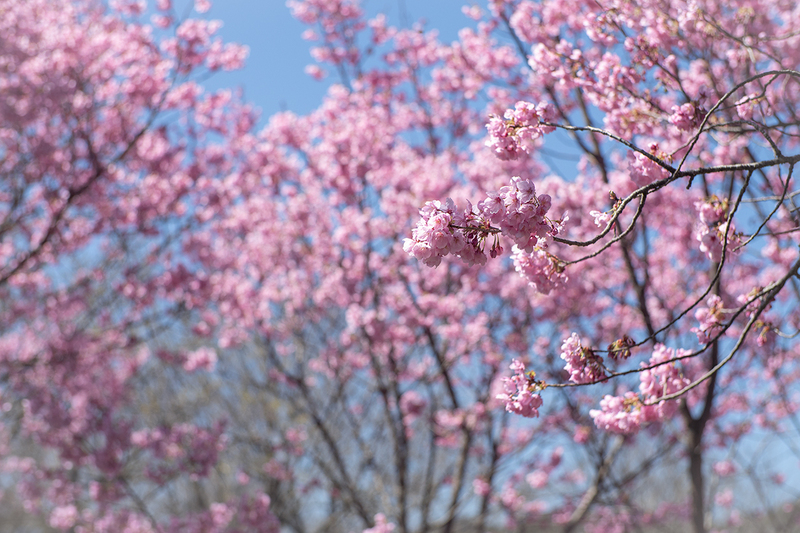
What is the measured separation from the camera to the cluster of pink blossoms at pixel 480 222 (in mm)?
2268

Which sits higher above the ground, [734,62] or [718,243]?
[734,62]

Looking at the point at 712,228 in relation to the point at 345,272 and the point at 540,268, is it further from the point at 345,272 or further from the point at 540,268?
the point at 345,272

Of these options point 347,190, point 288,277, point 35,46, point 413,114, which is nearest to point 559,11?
point 347,190

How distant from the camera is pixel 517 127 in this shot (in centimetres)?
283

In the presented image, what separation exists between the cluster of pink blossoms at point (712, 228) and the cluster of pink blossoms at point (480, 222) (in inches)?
39.9

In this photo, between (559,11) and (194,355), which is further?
(194,355)

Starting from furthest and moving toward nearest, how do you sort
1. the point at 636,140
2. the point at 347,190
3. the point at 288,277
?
the point at 288,277, the point at 347,190, the point at 636,140

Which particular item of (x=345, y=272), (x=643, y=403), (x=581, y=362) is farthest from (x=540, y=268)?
(x=345, y=272)

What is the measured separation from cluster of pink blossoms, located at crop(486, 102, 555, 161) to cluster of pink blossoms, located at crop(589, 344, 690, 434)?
1270 millimetres

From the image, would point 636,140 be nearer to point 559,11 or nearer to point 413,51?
point 559,11

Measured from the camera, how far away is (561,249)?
7551mm

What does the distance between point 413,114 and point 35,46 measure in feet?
17.7

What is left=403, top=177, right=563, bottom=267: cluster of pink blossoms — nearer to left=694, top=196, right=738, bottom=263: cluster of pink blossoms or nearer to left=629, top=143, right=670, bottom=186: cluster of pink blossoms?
left=629, top=143, right=670, bottom=186: cluster of pink blossoms

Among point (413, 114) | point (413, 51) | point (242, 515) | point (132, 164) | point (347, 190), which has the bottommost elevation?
point (242, 515)
